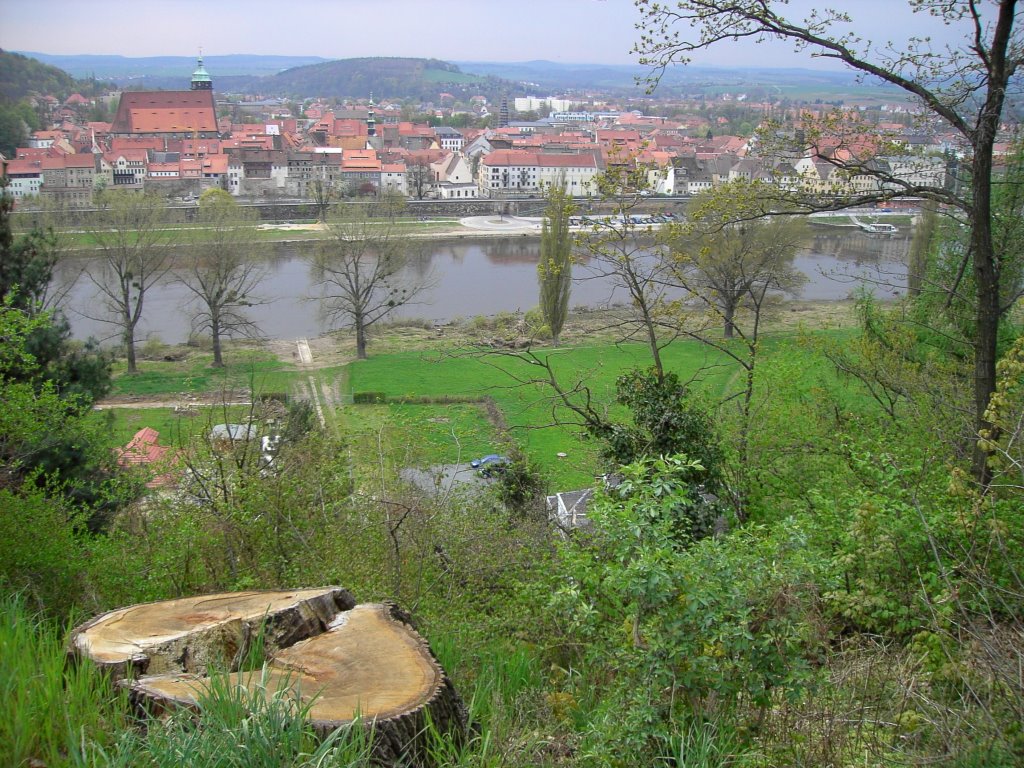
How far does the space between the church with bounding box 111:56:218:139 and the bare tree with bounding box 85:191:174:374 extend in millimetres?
46673

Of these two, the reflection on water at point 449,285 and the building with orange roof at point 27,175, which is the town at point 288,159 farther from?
the reflection on water at point 449,285

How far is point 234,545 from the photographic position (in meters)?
4.36

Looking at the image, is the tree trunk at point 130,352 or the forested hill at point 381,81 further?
the forested hill at point 381,81

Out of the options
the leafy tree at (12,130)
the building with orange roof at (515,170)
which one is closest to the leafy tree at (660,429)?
the leafy tree at (12,130)

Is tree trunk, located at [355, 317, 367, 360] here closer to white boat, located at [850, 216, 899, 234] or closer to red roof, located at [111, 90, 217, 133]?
white boat, located at [850, 216, 899, 234]

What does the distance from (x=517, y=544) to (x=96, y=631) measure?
282cm

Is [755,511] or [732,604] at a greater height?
[732,604]

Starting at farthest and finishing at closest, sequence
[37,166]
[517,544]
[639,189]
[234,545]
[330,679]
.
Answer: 1. [37,166]
2. [639,189]
3. [517,544]
4. [234,545]
5. [330,679]

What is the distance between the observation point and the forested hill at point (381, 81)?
144 m

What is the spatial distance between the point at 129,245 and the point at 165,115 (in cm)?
5385

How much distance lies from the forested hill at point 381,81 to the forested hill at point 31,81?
65908 mm

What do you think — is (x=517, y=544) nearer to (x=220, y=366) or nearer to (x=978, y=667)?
(x=978, y=667)

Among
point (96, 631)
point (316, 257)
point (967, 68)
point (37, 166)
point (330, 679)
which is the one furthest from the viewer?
point (37, 166)

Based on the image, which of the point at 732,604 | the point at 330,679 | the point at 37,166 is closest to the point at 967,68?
the point at 732,604
